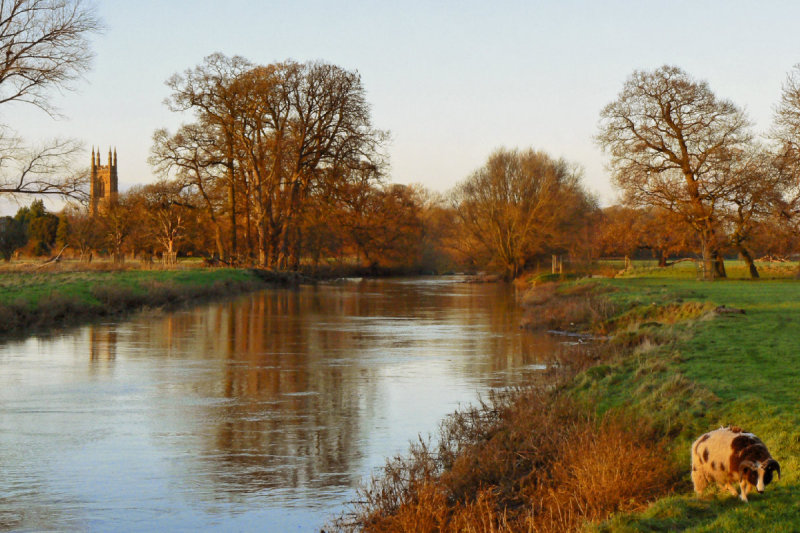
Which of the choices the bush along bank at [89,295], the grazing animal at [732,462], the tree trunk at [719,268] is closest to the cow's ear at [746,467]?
the grazing animal at [732,462]

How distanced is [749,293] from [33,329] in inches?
1075

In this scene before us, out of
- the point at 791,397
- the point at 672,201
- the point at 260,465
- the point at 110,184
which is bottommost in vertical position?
the point at 260,465

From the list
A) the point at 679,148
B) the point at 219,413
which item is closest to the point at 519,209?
the point at 679,148

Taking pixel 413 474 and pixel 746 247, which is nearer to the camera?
pixel 413 474

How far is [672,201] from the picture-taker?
4834cm

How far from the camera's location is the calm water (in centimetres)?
875

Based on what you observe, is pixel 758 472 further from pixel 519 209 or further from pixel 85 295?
pixel 519 209

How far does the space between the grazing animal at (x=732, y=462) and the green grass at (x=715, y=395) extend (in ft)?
0.49

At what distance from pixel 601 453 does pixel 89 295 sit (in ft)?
94.5

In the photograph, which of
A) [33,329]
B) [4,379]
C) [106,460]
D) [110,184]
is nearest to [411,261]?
[33,329]

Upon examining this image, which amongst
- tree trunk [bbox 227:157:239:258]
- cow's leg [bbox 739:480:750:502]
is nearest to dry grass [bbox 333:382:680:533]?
cow's leg [bbox 739:480:750:502]

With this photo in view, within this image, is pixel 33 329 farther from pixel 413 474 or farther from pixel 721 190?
pixel 721 190

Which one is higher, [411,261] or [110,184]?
[110,184]

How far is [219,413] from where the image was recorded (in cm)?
1347
